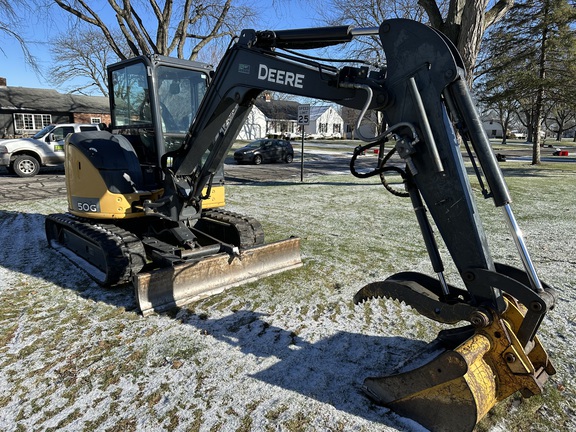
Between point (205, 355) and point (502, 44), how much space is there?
21.8m

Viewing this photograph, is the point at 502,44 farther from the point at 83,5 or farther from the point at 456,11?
the point at 83,5

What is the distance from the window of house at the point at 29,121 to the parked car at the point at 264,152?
20.2 metres

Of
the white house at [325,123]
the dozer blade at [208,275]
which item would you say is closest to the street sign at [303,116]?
the dozer blade at [208,275]

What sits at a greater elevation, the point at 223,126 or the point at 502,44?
the point at 502,44

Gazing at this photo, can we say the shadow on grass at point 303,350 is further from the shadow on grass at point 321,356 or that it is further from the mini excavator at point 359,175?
the mini excavator at point 359,175

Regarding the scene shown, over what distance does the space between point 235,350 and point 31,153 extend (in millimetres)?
15797

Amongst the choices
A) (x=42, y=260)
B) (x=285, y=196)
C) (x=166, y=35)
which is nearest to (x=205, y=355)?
(x=42, y=260)

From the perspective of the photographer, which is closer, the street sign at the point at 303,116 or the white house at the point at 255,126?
the street sign at the point at 303,116

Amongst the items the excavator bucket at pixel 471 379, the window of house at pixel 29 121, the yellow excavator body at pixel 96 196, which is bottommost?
the excavator bucket at pixel 471 379

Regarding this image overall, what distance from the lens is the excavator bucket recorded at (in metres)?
2.46

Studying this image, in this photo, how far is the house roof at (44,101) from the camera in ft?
105

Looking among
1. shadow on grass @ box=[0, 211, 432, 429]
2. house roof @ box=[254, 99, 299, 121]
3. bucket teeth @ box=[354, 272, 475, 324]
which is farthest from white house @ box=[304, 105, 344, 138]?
bucket teeth @ box=[354, 272, 475, 324]

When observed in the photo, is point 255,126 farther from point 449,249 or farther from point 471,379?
point 471,379

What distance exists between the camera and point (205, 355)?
11.3ft
